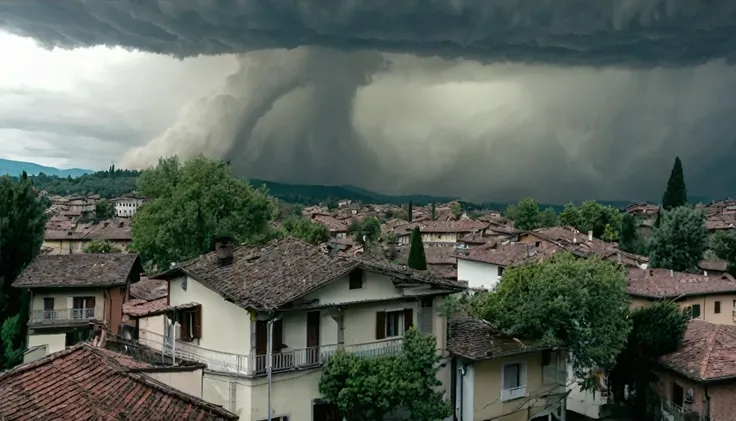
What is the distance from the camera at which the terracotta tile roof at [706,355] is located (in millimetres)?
28562

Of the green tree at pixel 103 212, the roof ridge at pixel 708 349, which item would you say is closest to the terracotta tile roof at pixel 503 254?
the roof ridge at pixel 708 349

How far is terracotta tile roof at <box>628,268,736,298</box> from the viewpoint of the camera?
48656 mm

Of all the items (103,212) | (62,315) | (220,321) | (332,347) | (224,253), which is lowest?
(62,315)

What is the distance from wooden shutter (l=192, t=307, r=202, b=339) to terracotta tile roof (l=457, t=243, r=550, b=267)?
40.8 m

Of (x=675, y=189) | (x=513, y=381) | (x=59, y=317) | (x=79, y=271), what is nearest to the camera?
(x=513, y=381)

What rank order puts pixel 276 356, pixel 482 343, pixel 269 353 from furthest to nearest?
pixel 482 343, pixel 276 356, pixel 269 353

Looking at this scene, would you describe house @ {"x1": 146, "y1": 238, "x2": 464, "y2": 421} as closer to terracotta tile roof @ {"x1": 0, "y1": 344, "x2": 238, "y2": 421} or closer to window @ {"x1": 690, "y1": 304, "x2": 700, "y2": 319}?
terracotta tile roof @ {"x1": 0, "y1": 344, "x2": 238, "y2": 421}

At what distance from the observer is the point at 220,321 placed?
26438 mm

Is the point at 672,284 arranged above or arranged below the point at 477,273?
above

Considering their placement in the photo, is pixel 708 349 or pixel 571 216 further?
pixel 571 216

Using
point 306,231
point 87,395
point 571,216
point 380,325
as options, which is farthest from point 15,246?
point 571,216

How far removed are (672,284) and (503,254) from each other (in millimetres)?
20208

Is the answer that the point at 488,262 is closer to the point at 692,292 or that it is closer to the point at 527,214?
the point at 692,292

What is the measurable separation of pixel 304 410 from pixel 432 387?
5.22 m
